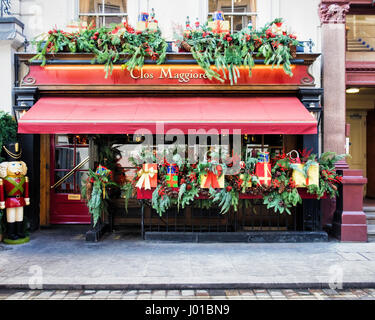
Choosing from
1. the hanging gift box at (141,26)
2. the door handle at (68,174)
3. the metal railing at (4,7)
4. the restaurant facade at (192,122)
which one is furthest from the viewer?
the door handle at (68,174)

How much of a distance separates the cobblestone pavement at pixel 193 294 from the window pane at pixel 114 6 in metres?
7.17

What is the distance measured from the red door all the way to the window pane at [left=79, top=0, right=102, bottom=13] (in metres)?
3.47

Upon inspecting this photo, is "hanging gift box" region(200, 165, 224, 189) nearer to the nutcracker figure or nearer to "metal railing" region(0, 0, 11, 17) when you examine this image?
the nutcracker figure

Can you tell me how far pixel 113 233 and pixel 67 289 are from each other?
10.7 feet

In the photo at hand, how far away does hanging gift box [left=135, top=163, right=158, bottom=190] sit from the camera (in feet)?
22.5

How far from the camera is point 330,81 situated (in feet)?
26.1

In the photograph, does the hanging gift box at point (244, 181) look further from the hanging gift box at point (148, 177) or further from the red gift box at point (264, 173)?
the hanging gift box at point (148, 177)

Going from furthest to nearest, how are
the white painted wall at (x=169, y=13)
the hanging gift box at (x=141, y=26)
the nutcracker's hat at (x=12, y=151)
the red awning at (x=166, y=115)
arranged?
the white painted wall at (x=169, y=13) < the hanging gift box at (x=141, y=26) < the nutcracker's hat at (x=12, y=151) < the red awning at (x=166, y=115)

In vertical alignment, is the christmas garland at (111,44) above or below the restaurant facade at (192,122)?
above

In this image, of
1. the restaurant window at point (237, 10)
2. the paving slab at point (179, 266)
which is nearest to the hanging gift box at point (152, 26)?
the restaurant window at point (237, 10)

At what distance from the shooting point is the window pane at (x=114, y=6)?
333 inches
